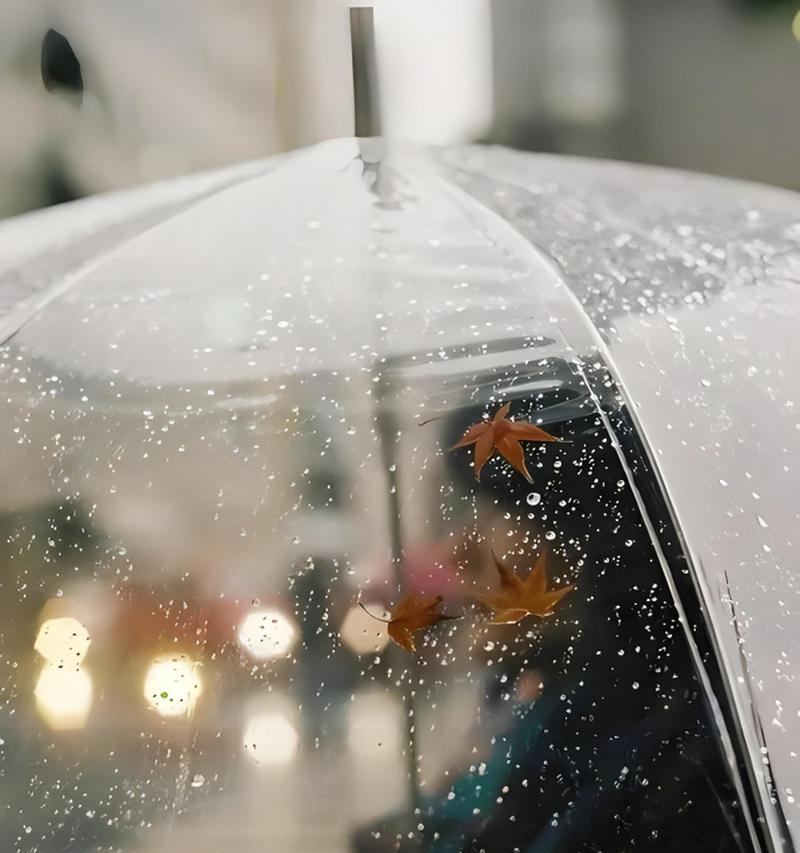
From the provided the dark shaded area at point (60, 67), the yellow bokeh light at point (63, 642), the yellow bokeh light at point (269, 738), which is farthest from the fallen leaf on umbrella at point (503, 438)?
the dark shaded area at point (60, 67)

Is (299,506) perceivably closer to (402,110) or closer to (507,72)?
(402,110)

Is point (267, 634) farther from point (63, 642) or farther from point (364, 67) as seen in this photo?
point (364, 67)

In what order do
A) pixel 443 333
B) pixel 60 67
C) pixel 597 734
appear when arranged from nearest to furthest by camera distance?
1. pixel 597 734
2. pixel 443 333
3. pixel 60 67

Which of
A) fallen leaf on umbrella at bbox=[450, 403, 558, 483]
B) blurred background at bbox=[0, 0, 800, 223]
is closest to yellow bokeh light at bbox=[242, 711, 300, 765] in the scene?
fallen leaf on umbrella at bbox=[450, 403, 558, 483]

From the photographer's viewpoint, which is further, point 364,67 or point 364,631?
point 364,67

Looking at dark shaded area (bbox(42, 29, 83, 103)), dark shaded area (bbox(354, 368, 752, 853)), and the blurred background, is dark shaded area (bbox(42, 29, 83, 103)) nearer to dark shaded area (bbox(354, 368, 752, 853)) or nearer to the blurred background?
the blurred background

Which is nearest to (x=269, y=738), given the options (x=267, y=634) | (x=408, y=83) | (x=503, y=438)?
(x=267, y=634)
